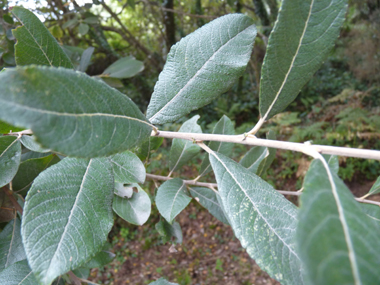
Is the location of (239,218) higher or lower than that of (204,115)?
higher

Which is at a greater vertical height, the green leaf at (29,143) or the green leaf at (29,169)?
the green leaf at (29,143)

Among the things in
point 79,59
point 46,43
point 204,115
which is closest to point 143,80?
point 204,115

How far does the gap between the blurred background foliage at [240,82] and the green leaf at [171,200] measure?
1294mm

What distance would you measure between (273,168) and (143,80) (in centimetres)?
312

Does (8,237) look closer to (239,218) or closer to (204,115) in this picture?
(239,218)

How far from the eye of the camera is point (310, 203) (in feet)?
1.05

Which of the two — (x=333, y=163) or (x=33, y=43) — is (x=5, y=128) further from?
(x=333, y=163)

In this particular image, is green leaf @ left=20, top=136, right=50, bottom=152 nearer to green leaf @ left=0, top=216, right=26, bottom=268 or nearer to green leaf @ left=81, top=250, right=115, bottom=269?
green leaf @ left=0, top=216, right=26, bottom=268

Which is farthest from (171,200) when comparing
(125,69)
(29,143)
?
(125,69)

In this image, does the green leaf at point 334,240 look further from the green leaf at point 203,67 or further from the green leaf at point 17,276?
the green leaf at point 17,276

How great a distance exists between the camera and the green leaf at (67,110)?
32 centimetres

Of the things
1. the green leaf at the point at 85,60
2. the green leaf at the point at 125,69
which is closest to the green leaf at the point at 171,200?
the green leaf at the point at 85,60

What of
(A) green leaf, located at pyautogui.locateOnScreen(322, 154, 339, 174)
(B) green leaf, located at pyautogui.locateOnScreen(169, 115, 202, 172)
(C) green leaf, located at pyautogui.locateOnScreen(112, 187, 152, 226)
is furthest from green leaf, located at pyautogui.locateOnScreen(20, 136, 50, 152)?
(A) green leaf, located at pyautogui.locateOnScreen(322, 154, 339, 174)

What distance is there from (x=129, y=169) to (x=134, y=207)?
0.65 ft
